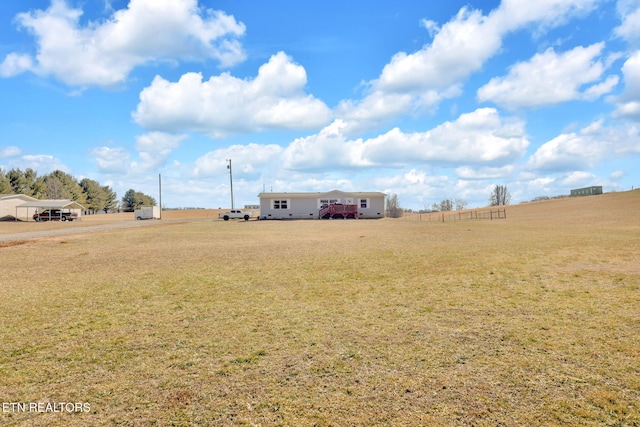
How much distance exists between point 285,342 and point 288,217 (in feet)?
157

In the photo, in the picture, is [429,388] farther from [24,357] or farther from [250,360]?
[24,357]

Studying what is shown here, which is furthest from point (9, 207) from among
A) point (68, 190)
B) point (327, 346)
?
point (327, 346)

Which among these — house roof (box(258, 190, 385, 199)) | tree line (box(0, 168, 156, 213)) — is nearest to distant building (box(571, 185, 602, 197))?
house roof (box(258, 190, 385, 199))

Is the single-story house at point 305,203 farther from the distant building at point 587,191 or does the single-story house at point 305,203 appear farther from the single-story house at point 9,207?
the distant building at point 587,191

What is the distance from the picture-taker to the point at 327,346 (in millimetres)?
5984

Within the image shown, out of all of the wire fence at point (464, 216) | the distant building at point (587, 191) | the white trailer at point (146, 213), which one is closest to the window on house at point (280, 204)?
the wire fence at point (464, 216)

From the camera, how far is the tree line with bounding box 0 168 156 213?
81812mm

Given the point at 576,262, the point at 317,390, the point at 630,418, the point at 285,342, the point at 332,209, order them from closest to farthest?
the point at 630,418, the point at 317,390, the point at 285,342, the point at 576,262, the point at 332,209

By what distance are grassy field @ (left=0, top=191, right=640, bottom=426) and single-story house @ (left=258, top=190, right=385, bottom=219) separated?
41.2m

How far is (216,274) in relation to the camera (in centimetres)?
1238

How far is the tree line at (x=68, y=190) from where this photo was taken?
8181 cm

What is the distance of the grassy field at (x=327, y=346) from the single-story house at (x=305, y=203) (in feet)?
135

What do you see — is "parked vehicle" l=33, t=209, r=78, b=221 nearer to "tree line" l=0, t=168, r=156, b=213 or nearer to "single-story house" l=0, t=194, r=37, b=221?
"single-story house" l=0, t=194, r=37, b=221

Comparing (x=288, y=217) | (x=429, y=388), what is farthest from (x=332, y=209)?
(x=429, y=388)
